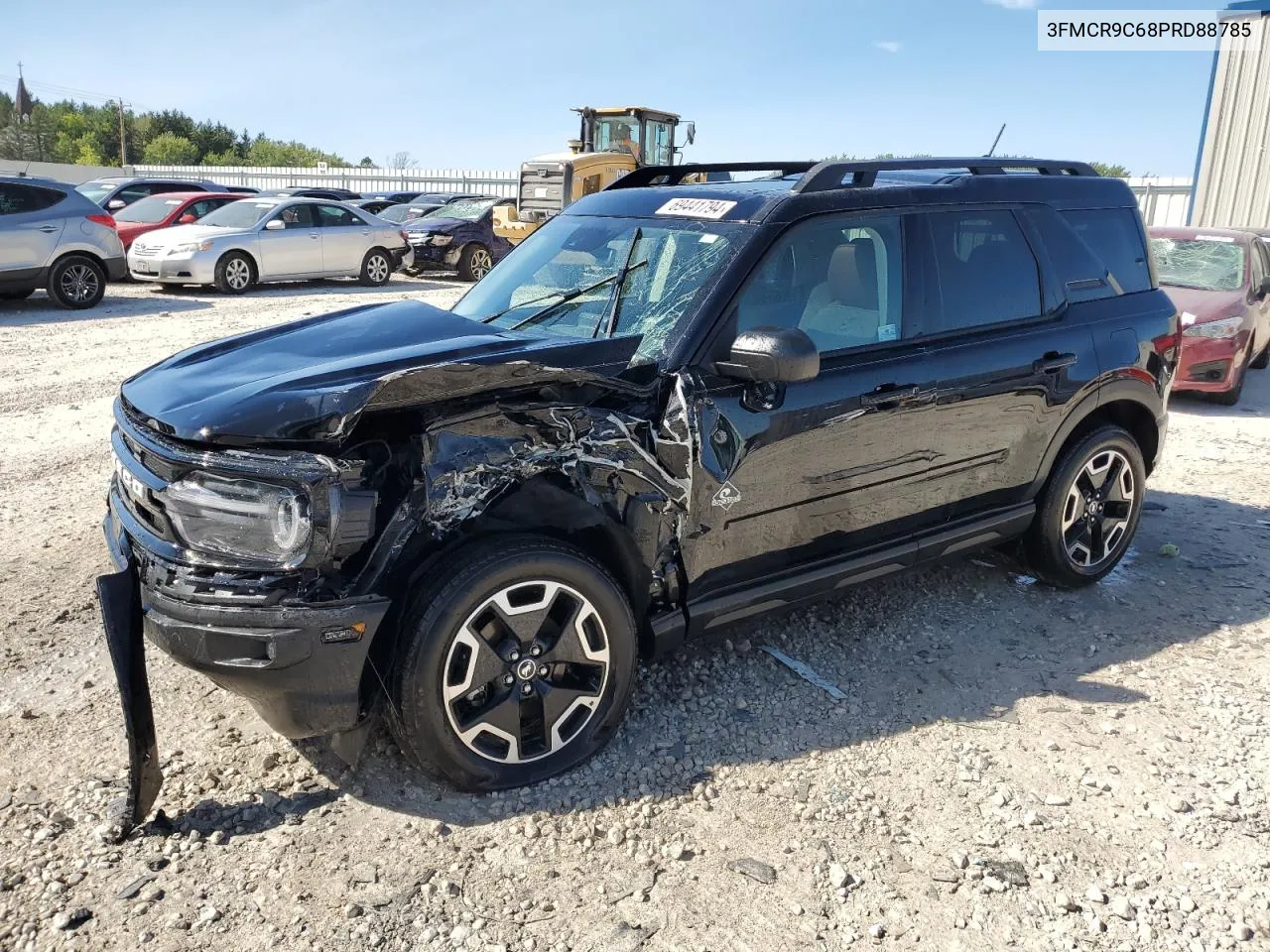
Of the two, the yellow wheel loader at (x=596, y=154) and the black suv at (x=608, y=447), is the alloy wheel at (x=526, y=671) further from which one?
the yellow wheel loader at (x=596, y=154)

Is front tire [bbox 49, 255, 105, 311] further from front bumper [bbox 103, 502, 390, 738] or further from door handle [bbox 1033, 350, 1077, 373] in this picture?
door handle [bbox 1033, 350, 1077, 373]

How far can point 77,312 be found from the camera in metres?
12.7

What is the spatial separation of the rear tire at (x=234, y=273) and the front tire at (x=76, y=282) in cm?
188

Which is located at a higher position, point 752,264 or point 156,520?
point 752,264

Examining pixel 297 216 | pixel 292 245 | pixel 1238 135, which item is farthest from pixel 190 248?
pixel 1238 135

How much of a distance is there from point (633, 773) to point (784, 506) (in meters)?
1.10

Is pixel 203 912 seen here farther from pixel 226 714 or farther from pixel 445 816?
pixel 226 714

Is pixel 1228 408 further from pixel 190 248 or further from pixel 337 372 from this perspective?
pixel 190 248

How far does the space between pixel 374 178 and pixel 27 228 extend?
27.4m

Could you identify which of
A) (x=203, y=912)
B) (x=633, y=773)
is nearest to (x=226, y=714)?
(x=203, y=912)

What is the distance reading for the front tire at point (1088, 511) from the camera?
456cm

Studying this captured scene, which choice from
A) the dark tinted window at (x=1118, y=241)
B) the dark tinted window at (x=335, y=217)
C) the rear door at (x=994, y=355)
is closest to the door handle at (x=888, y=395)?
the rear door at (x=994, y=355)

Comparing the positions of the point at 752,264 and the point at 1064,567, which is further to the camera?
the point at 1064,567

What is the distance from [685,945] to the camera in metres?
2.49
